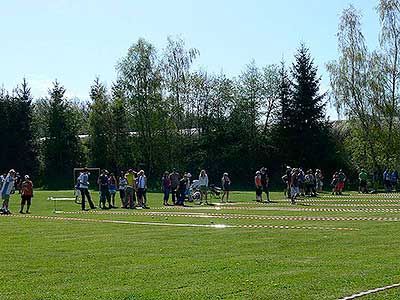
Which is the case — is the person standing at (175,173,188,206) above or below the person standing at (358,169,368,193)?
below

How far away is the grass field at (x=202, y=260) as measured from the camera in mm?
9078

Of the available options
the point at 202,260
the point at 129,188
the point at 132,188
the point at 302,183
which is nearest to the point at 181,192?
the point at 132,188

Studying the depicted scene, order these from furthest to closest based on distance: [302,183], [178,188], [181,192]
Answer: [302,183] → [178,188] → [181,192]

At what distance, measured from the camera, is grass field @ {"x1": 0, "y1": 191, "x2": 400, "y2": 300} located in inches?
357

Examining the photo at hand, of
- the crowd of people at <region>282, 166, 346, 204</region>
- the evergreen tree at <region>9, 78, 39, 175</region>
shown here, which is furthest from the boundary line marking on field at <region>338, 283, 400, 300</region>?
the evergreen tree at <region>9, 78, 39, 175</region>

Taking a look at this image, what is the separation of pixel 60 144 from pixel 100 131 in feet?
30.1

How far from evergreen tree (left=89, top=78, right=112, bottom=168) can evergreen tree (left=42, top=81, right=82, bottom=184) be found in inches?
306

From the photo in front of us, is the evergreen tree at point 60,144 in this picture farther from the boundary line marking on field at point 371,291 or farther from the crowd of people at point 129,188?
the boundary line marking on field at point 371,291

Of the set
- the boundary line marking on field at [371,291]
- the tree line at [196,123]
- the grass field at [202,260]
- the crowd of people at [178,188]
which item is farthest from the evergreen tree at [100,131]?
the boundary line marking on field at [371,291]

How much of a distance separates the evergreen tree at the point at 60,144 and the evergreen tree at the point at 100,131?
7.77 metres

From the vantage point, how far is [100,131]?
69.1 m

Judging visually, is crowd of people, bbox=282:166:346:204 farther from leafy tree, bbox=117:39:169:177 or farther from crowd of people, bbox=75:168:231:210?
leafy tree, bbox=117:39:169:177

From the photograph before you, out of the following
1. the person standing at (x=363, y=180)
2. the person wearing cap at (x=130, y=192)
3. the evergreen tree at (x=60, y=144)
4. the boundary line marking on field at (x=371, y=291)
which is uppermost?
the evergreen tree at (x=60, y=144)

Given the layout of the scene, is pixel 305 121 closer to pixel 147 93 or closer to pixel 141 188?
pixel 147 93
